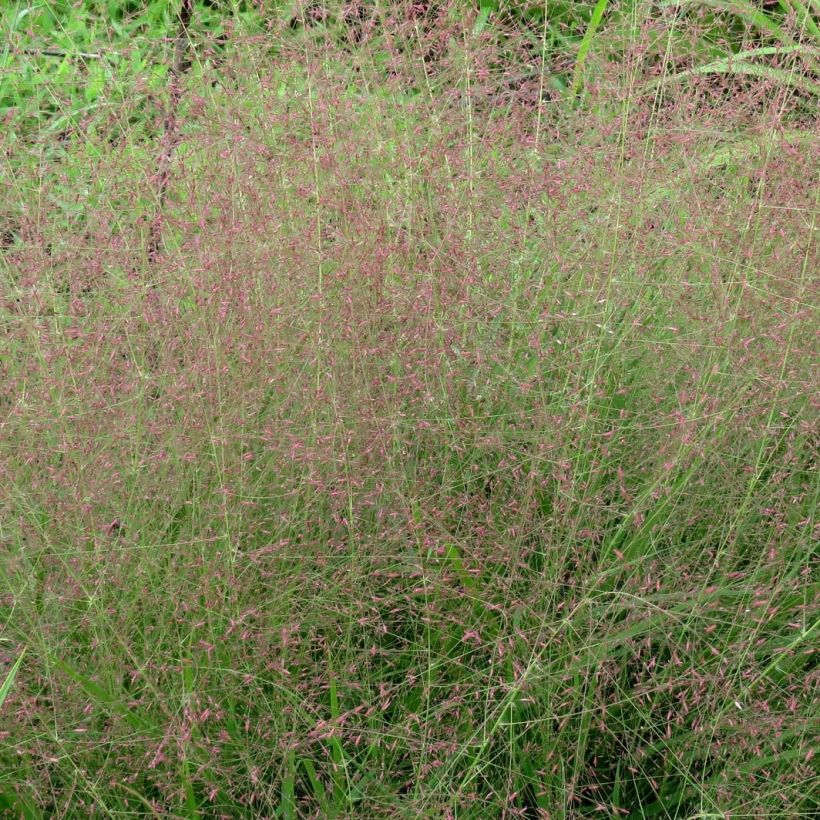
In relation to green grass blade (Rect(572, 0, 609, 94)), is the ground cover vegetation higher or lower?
lower

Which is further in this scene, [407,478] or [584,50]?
[584,50]

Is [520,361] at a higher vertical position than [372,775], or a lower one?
higher

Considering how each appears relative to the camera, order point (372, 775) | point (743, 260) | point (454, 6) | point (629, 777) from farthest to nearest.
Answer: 1. point (454, 6)
2. point (743, 260)
3. point (629, 777)
4. point (372, 775)

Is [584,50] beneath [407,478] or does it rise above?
above

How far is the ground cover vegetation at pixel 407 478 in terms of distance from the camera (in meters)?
1.67

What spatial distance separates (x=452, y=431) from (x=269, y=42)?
1.03 meters

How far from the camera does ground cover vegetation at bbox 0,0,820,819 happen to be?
65.7 inches

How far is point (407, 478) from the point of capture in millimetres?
1847

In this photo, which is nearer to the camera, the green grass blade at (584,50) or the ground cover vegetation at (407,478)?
the ground cover vegetation at (407,478)

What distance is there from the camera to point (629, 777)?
1.81 meters

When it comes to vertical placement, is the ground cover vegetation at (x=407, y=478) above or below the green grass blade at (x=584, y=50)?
below

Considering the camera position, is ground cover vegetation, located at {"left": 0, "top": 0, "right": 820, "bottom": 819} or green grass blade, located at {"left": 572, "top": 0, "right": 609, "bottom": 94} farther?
green grass blade, located at {"left": 572, "top": 0, "right": 609, "bottom": 94}

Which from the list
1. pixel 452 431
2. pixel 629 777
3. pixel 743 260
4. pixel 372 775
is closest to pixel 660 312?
pixel 743 260

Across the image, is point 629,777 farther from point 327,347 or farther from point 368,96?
point 368,96
